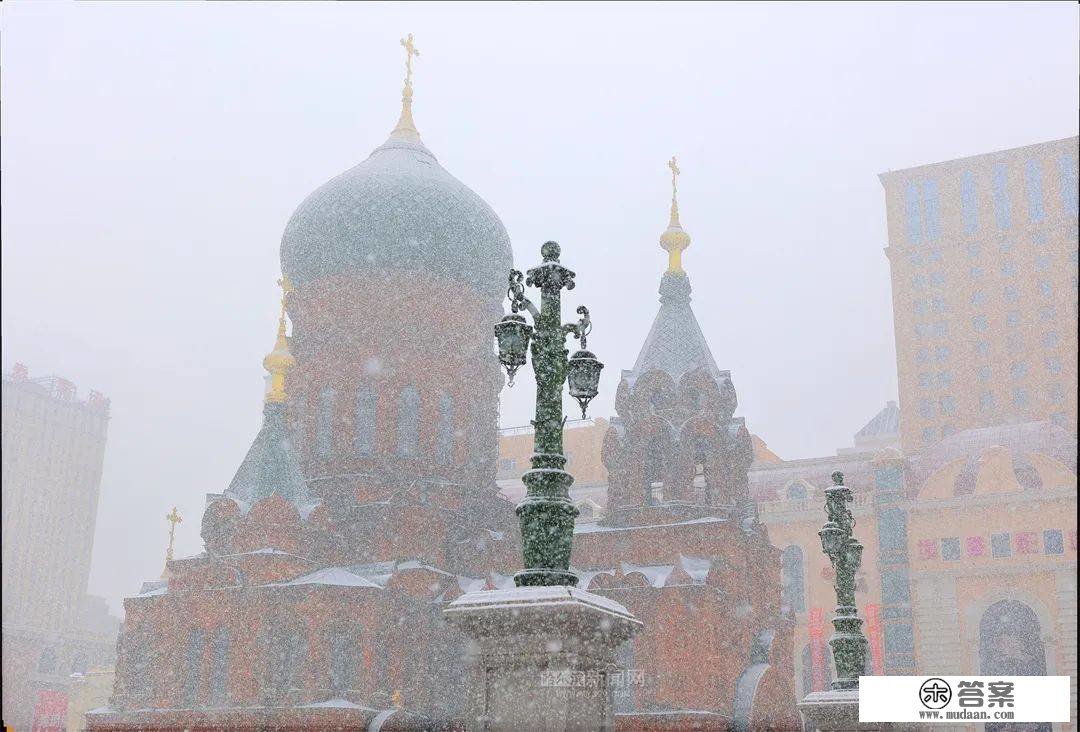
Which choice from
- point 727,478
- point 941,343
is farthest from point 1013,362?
point 727,478

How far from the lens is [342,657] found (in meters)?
26.3

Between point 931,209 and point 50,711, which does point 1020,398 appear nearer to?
point 931,209

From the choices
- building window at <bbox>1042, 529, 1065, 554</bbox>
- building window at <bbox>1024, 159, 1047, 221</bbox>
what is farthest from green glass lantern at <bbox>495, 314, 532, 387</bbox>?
building window at <bbox>1024, 159, 1047, 221</bbox>

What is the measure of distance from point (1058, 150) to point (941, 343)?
11.9 m

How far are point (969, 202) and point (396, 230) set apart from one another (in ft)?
138

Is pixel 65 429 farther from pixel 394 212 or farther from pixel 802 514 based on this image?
pixel 802 514

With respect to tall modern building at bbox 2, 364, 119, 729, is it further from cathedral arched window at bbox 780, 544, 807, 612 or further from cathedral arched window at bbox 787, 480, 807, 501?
A: cathedral arched window at bbox 787, 480, 807, 501

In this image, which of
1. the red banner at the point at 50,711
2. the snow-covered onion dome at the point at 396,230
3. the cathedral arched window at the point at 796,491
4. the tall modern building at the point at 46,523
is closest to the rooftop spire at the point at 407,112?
the snow-covered onion dome at the point at 396,230

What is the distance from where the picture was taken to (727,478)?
28203 millimetres

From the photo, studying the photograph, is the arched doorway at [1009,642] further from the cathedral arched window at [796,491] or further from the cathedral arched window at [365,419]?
the cathedral arched window at [365,419]

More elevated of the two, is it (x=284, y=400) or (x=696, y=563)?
(x=284, y=400)

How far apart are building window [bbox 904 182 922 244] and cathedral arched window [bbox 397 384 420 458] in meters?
42.0

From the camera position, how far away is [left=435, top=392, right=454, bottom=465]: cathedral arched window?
31062 mm

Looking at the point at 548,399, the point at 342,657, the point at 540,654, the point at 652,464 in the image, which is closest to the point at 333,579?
the point at 342,657
